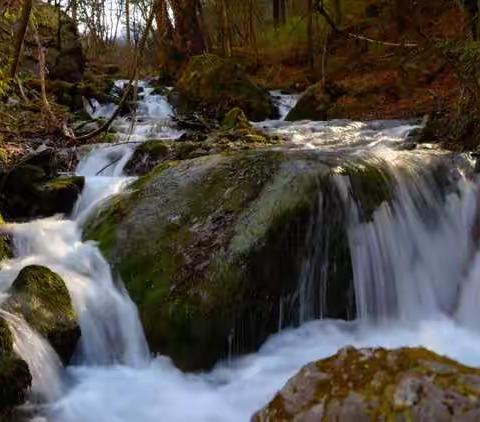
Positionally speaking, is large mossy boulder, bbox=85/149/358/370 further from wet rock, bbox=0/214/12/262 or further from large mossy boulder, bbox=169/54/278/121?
large mossy boulder, bbox=169/54/278/121

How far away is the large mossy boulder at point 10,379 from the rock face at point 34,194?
11.9 ft

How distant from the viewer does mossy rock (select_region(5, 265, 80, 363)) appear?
5098 mm

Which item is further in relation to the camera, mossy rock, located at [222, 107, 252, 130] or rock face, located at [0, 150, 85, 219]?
mossy rock, located at [222, 107, 252, 130]

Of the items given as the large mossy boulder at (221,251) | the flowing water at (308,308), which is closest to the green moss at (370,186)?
the flowing water at (308,308)

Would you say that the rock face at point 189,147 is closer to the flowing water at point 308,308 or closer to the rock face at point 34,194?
the rock face at point 34,194

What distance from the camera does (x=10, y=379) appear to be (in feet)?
14.2

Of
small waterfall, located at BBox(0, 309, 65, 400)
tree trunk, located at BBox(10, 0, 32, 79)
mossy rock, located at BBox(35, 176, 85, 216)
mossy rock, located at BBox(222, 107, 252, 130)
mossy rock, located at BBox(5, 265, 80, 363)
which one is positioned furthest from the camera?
mossy rock, located at BBox(222, 107, 252, 130)

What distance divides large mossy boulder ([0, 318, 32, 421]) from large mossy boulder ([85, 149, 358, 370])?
4.29 feet

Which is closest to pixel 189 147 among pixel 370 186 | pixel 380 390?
pixel 370 186

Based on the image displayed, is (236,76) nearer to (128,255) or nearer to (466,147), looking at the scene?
(466,147)

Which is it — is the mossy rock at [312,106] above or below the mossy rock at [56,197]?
above

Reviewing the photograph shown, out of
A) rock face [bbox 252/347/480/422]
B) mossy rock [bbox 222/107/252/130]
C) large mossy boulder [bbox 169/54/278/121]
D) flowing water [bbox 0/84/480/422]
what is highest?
large mossy boulder [bbox 169/54/278/121]

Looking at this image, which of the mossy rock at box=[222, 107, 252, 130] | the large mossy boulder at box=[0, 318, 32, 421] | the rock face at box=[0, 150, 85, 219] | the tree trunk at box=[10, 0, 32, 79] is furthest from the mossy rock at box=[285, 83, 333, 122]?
the tree trunk at box=[10, 0, 32, 79]

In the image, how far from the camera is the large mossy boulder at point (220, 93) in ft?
50.3
